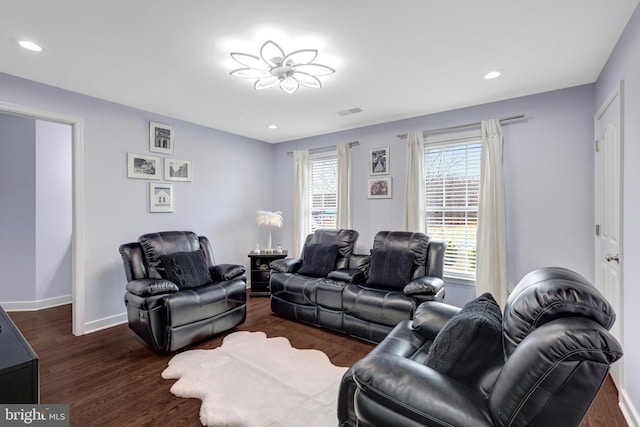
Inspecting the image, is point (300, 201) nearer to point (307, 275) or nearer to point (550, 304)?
point (307, 275)

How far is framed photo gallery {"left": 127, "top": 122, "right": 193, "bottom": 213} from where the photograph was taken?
3709mm

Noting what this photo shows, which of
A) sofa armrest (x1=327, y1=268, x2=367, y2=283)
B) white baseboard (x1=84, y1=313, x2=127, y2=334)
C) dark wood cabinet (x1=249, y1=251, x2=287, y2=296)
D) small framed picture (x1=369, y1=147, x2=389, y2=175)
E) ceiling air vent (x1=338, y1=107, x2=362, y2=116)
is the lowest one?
white baseboard (x1=84, y1=313, x2=127, y2=334)

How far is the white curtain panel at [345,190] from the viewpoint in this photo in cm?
453

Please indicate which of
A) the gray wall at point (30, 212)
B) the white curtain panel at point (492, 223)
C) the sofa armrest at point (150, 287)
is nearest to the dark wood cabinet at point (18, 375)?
the sofa armrest at point (150, 287)

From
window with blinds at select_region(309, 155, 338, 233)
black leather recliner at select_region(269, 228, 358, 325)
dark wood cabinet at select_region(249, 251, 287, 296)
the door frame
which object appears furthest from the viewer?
window with blinds at select_region(309, 155, 338, 233)

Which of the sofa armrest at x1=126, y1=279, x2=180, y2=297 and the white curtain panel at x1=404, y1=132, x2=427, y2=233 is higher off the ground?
the white curtain panel at x1=404, y1=132, x2=427, y2=233

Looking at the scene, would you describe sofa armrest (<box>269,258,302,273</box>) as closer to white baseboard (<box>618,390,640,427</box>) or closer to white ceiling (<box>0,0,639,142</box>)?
white ceiling (<box>0,0,639,142</box>)

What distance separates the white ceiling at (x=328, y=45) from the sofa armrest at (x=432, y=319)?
195 centimetres

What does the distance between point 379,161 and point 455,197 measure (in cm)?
115

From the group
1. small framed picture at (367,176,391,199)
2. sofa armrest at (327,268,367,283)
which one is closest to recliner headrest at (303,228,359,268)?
sofa armrest at (327,268,367,283)

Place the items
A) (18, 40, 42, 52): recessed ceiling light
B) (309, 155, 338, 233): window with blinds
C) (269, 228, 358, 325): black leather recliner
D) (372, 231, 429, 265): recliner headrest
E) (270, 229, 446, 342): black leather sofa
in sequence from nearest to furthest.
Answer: (18, 40, 42, 52): recessed ceiling light
(270, 229, 446, 342): black leather sofa
(372, 231, 429, 265): recliner headrest
(269, 228, 358, 325): black leather recliner
(309, 155, 338, 233): window with blinds

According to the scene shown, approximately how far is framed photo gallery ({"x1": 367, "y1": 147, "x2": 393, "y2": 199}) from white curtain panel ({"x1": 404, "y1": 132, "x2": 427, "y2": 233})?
1.07ft

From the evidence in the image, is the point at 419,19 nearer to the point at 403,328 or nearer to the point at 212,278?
the point at 403,328

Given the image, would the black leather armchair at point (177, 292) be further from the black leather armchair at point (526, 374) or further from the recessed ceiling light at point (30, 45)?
the black leather armchair at point (526, 374)
